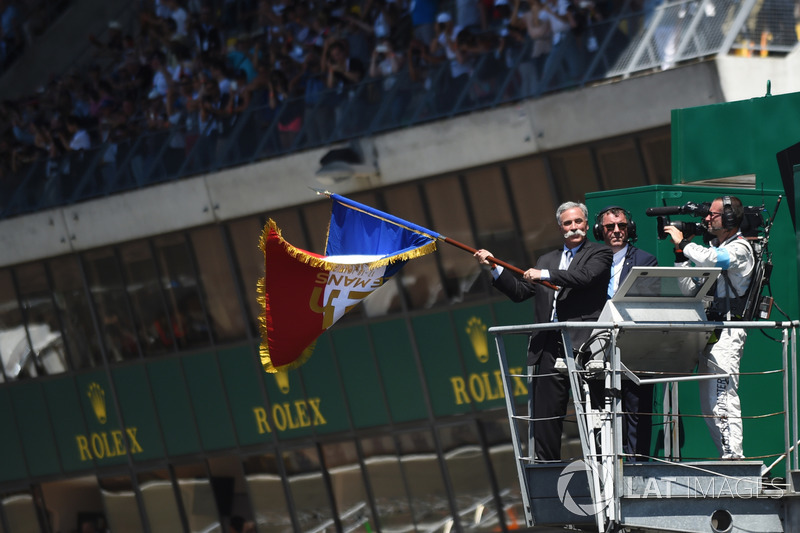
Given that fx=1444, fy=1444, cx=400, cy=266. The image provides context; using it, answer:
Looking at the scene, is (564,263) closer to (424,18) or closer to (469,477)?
(424,18)

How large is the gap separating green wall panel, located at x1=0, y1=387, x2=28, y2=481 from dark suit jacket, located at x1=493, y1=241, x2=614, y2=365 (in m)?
19.6

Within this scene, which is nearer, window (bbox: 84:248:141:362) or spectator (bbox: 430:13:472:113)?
spectator (bbox: 430:13:472:113)

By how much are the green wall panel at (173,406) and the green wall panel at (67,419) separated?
6.22 ft

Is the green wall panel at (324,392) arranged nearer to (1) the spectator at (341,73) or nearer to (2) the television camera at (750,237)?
(1) the spectator at (341,73)

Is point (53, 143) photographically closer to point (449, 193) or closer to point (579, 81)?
point (449, 193)

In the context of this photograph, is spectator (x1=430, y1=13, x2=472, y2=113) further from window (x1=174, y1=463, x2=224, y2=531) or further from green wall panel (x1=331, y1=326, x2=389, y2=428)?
window (x1=174, y1=463, x2=224, y2=531)

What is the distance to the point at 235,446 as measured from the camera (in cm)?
2447

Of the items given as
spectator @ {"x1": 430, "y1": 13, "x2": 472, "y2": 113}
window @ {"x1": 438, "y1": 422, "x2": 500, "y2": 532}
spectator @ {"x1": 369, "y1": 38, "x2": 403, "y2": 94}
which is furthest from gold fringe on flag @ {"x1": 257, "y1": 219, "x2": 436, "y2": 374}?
window @ {"x1": 438, "y1": 422, "x2": 500, "y2": 532}

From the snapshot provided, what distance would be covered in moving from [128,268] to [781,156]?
16925 mm

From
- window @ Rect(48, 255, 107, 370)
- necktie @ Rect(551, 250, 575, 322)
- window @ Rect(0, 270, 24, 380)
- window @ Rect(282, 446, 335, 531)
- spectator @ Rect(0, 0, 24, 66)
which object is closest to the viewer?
necktie @ Rect(551, 250, 575, 322)

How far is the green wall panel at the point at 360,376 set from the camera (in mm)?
22766

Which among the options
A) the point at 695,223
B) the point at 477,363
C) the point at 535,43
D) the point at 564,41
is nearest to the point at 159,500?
the point at 477,363

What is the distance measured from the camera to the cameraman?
8.59m

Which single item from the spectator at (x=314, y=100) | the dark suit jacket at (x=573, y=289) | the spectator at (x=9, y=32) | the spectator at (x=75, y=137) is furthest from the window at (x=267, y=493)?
the dark suit jacket at (x=573, y=289)
